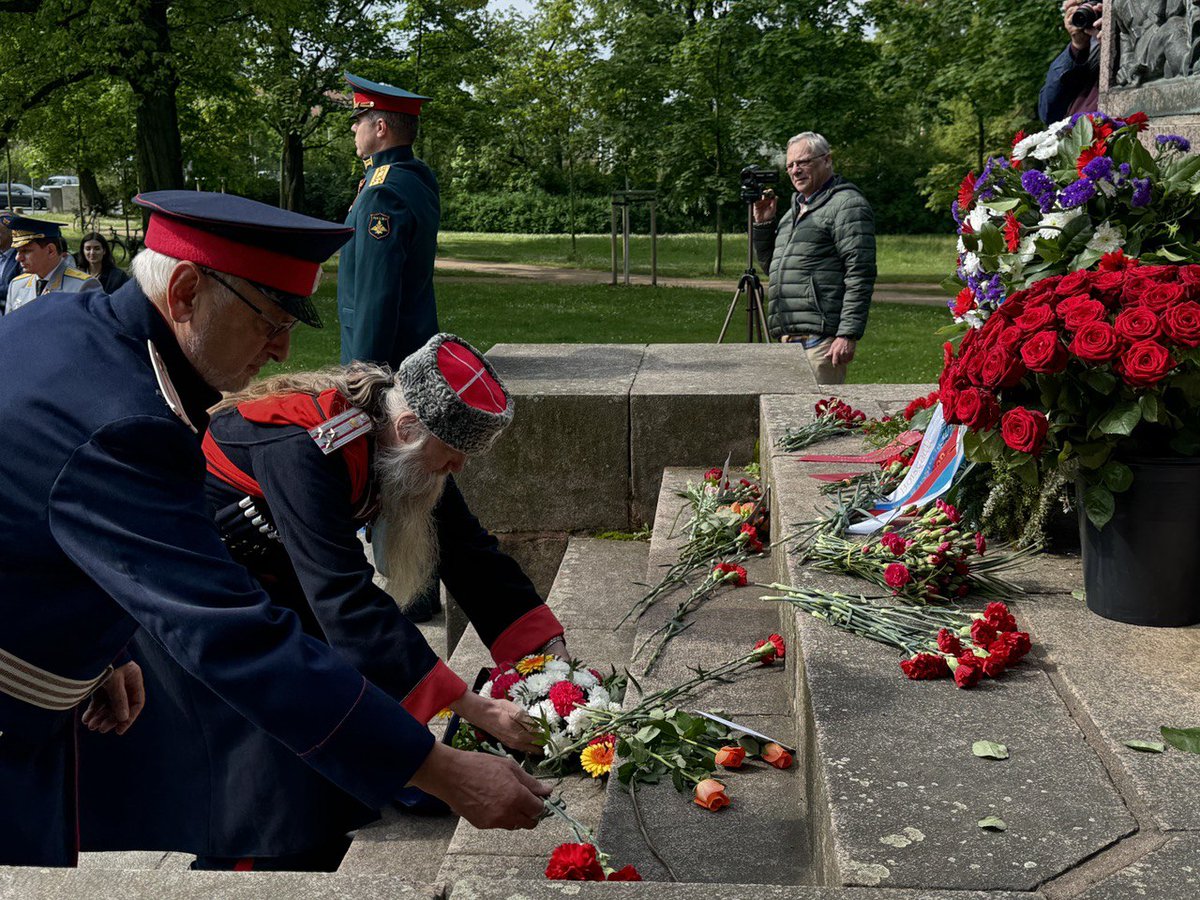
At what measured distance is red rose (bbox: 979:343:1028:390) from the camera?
283 centimetres

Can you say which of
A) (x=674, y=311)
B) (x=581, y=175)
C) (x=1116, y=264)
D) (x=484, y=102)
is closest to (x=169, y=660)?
(x=1116, y=264)

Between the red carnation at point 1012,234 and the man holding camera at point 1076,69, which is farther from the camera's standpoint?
the man holding camera at point 1076,69

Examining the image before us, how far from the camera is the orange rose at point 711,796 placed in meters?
2.74

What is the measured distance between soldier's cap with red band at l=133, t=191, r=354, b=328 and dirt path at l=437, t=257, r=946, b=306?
18.7 m

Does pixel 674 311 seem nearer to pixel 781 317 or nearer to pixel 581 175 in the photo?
pixel 781 317

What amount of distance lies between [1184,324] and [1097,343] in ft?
0.57

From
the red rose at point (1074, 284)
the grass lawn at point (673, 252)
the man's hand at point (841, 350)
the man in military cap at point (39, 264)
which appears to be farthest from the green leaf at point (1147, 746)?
the grass lawn at point (673, 252)

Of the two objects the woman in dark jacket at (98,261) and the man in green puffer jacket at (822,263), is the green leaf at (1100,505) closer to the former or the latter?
the man in green puffer jacket at (822,263)

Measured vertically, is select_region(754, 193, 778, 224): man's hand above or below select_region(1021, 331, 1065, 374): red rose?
above

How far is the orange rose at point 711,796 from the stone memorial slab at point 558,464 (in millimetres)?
3070

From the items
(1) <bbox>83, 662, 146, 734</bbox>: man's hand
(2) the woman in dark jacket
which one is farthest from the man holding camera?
(2) the woman in dark jacket

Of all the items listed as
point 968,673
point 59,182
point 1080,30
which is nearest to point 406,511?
point 968,673

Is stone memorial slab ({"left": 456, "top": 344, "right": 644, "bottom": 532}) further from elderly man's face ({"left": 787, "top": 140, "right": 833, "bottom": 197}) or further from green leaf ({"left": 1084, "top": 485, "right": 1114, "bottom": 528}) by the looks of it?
green leaf ({"left": 1084, "top": 485, "right": 1114, "bottom": 528})

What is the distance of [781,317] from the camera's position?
732cm
